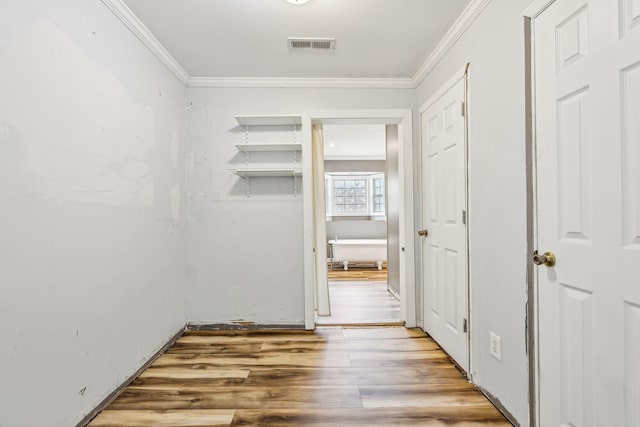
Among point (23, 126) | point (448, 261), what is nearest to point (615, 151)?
point (448, 261)

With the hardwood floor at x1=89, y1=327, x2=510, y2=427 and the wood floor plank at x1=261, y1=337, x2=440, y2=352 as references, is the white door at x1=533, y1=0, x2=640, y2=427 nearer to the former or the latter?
the hardwood floor at x1=89, y1=327, x2=510, y2=427

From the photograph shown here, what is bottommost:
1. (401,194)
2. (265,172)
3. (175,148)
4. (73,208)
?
(73,208)

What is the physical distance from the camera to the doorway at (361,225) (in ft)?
13.2

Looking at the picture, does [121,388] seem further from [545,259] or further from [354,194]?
[354,194]

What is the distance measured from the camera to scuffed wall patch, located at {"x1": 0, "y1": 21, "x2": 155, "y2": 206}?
4.60 feet

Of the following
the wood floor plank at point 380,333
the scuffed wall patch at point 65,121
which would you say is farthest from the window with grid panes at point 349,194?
the scuffed wall patch at point 65,121

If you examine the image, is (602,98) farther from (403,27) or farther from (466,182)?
(403,27)

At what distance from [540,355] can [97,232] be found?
2.29 metres

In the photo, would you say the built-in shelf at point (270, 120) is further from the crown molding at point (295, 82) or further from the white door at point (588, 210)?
the white door at point (588, 210)

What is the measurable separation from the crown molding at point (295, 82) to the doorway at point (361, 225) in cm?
104

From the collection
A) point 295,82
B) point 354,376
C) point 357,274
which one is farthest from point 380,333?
point 357,274

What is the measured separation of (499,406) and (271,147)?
8.24 ft

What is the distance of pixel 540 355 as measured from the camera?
1.56m

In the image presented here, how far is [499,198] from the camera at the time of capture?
189cm
